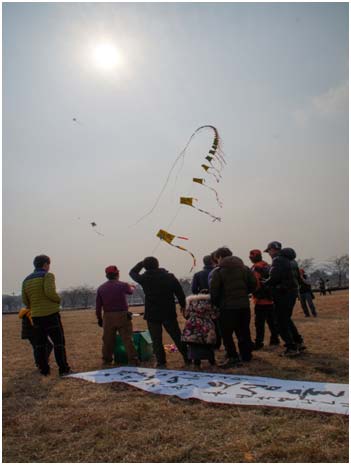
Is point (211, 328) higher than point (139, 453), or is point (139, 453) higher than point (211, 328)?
point (211, 328)

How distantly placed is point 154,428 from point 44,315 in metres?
3.35

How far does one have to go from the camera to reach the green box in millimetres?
7267

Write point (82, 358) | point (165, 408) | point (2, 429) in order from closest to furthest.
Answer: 1. point (2, 429)
2. point (165, 408)
3. point (82, 358)

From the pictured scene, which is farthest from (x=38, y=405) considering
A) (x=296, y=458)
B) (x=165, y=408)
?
(x=296, y=458)

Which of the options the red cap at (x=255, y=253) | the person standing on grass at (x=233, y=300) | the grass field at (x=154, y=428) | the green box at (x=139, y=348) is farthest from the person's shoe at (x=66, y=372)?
the red cap at (x=255, y=253)

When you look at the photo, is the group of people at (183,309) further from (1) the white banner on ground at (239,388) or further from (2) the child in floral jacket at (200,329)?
(1) the white banner on ground at (239,388)

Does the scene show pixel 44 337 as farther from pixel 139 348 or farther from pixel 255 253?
pixel 255 253

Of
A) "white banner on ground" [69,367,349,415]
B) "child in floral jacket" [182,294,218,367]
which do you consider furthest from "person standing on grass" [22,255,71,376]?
"child in floral jacket" [182,294,218,367]

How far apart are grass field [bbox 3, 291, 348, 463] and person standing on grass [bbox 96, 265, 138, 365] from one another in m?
1.47

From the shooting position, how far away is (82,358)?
8.05m

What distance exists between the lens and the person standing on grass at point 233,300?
644cm

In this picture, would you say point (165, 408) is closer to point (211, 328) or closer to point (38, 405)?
point (38, 405)

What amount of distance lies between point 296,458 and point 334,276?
125508mm

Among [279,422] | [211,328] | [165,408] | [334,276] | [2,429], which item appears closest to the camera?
[279,422]
